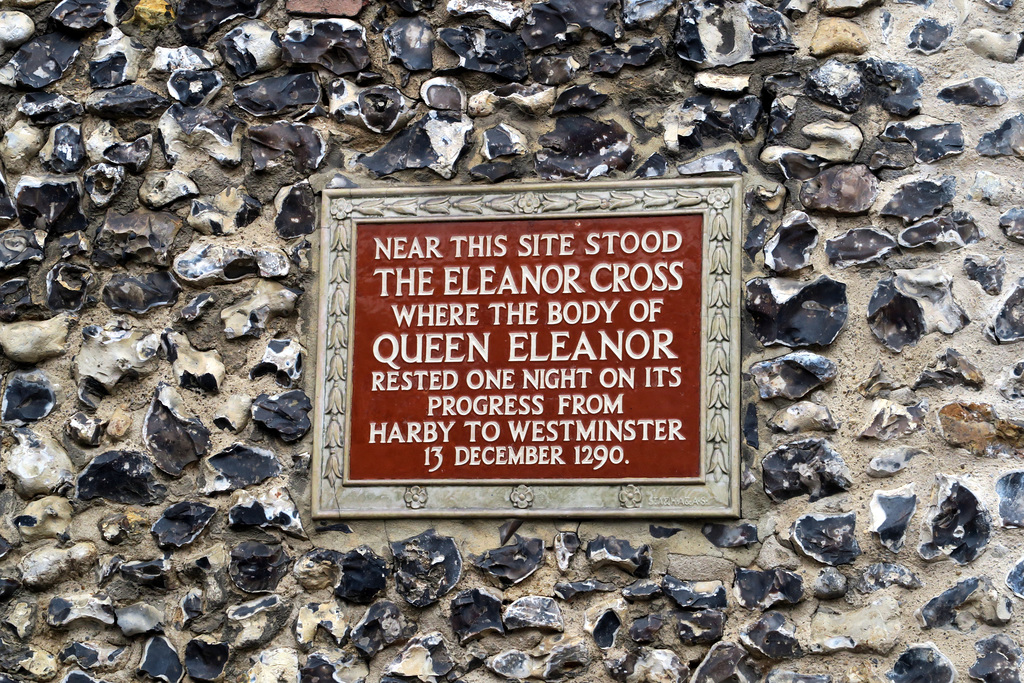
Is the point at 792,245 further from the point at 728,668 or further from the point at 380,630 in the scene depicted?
the point at 380,630

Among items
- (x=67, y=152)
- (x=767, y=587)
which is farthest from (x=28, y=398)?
(x=767, y=587)

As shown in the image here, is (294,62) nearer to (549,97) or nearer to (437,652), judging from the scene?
(549,97)

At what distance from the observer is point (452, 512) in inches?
143

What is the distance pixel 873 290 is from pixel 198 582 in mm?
1763

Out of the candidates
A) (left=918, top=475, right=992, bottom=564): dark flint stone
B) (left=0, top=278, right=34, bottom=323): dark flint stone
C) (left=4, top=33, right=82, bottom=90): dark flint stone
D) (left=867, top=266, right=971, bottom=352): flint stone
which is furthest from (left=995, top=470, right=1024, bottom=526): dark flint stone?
(left=4, top=33, right=82, bottom=90): dark flint stone

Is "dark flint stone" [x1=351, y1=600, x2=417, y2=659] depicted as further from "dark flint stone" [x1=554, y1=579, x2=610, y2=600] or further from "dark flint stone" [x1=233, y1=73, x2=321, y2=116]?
"dark flint stone" [x1=233, y1=73, x2=321, y2=116]

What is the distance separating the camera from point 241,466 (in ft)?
12.2

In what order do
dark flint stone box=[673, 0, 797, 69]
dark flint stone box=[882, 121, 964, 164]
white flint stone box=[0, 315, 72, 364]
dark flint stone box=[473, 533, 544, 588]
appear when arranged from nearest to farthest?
dark flint stone box=[473, 533, 544, 588] < dark flint stone box=[882, 121, 964, 164] < dark flint stone box=[673, 0, 797, 69] < white flint stone box=[0, 315, 72, 364]

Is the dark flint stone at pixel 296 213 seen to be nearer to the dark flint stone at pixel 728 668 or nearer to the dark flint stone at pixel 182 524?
the dark flint stone at pixel 182 524

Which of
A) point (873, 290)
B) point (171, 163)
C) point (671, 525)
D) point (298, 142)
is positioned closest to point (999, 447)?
point (873, 290)

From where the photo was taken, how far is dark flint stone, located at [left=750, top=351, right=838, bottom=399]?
11.7ft

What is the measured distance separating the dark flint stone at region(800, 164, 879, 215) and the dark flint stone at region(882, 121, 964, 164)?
12 cm

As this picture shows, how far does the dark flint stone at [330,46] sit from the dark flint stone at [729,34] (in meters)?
0.82

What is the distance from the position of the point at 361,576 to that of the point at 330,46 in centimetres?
137
